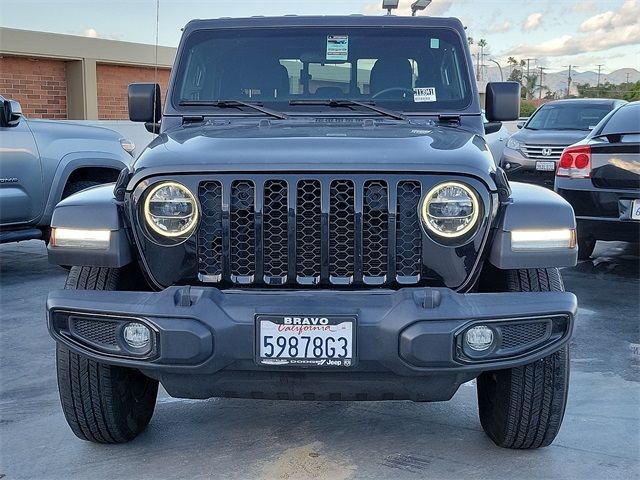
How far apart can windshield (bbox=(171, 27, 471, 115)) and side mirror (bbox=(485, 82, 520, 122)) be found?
25 centimetres

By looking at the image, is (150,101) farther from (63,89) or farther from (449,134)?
(63,89)

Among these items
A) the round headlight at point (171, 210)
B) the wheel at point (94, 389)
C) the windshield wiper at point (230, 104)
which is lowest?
the wheel at point (94, 389)

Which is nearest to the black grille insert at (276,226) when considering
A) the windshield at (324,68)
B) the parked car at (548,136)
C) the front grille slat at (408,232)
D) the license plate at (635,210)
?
the front grille slat at (408,232)

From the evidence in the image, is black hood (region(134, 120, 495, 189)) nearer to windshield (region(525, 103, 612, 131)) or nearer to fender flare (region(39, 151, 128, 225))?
fender flare (region(39, 151, 128, 225))

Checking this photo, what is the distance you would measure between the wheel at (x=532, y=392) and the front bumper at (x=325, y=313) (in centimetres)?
22

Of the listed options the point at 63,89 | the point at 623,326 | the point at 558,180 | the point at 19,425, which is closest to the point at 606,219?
the point at 558,180

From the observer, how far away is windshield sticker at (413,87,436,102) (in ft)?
13.7

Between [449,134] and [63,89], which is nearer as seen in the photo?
[449,134]

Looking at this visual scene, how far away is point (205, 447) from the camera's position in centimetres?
352

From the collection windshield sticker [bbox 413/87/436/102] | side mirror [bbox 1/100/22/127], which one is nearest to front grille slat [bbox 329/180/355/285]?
windshield sticker [bbox 413/87/436/102]

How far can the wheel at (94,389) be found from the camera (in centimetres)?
324

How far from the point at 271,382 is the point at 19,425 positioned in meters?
1.45

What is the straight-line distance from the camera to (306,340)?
2.84 metres

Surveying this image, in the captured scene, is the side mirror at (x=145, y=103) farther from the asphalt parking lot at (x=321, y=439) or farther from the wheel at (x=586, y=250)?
the wheel at (x=586, y=250)
